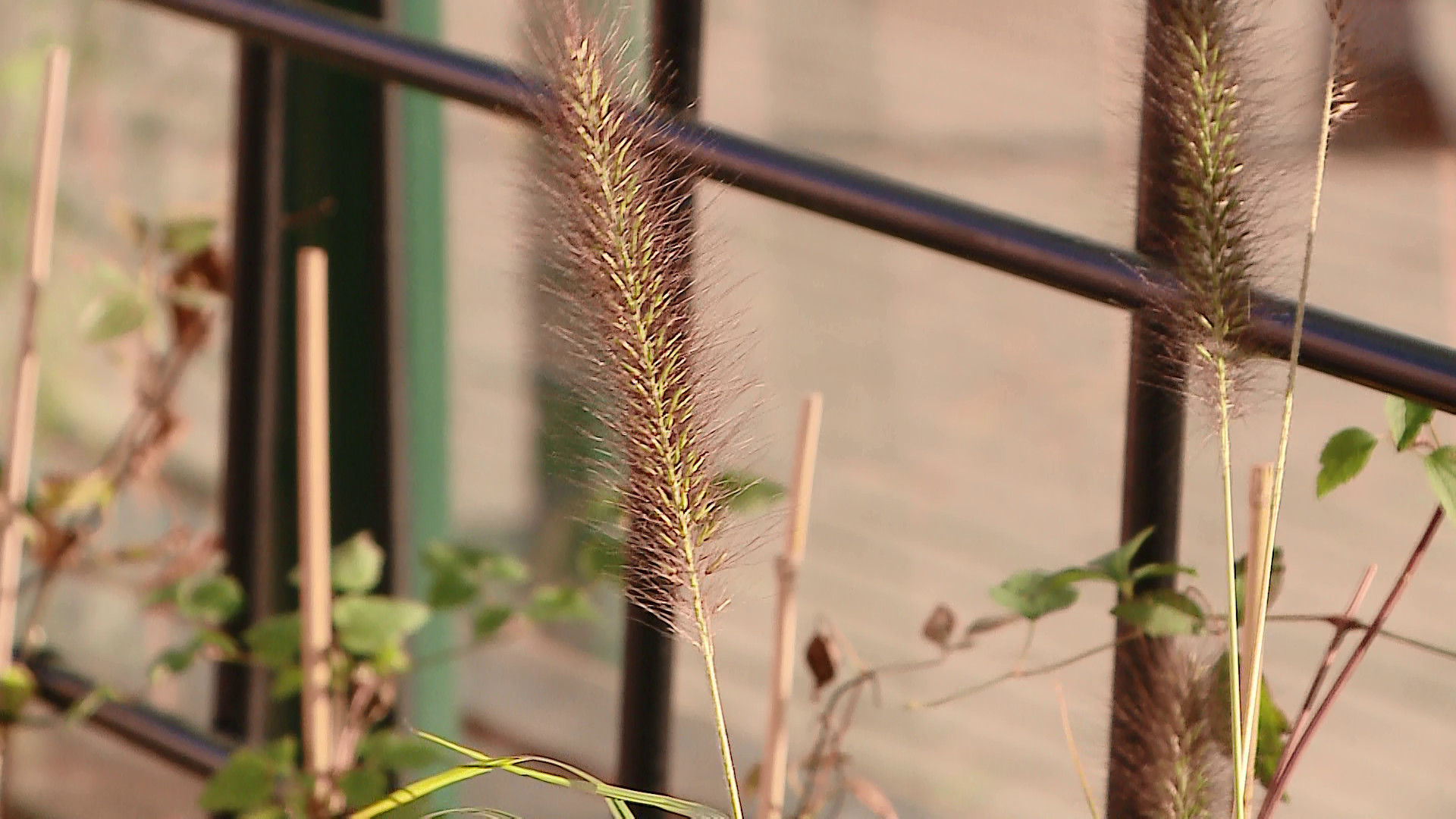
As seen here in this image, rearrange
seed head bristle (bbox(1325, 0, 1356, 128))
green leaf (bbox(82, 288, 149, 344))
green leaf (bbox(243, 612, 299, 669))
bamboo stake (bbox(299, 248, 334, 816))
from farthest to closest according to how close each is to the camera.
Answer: green leaf (bbox(82, 288, 149, 344)) < green leaf (bbox(243, 612, 299, 669)) < bamboo stake (bbox(299, 248, 334, 816)) < seed head bristle (bbox(1325, 0, 1356, 128))

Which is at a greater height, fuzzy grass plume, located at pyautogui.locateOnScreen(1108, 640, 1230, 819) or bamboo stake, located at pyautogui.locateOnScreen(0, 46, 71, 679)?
bamboo stake, located at pyautogui.locateOnScreen(0, 46, 71, 679)

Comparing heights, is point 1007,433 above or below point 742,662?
above

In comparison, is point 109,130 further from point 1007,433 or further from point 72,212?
point 1007,433

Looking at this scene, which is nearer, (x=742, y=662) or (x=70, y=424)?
(x=742, y=662)

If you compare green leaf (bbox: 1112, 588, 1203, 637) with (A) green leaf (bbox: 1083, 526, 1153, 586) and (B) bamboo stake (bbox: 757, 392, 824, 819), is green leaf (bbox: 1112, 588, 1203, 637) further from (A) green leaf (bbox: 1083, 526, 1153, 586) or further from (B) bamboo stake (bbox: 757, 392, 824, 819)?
(B) bamboo stake (bbox: 757, 392, 824, 819)

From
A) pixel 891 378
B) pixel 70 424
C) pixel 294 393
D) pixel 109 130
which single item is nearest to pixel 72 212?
pixel 109 130

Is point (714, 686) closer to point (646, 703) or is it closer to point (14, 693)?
point (646, 703)

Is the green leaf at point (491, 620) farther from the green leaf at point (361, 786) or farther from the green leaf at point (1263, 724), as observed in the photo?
the green leaf at point (1263, 724)

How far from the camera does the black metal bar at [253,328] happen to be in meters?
0.99

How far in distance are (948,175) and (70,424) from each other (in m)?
1.28

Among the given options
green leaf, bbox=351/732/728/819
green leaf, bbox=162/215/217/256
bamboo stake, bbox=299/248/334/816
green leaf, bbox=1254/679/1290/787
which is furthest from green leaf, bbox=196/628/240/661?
A: green leaf, bbox=1254/679/1290/787

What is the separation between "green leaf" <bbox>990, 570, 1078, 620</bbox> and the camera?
0.66 m

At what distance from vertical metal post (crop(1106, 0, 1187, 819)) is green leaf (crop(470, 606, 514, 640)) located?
16.7 inches

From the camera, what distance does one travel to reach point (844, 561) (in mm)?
1885
